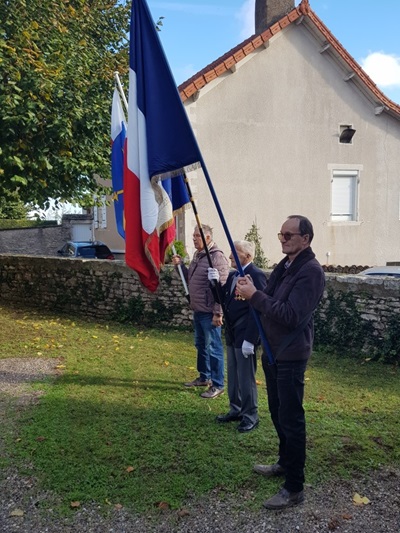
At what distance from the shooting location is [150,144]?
179 inches

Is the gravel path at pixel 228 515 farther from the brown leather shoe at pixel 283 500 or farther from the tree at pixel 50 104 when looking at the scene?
the tree at pixel 50 104

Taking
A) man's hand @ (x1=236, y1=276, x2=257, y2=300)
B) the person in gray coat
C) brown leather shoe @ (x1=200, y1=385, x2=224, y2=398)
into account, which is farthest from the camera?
brown leather shoe @ (x1=200, y1=385, x2=224, y2=398)

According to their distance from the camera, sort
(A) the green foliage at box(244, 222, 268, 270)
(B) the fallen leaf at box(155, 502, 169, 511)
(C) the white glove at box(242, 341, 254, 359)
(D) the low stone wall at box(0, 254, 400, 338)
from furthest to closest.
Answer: (A) the green foliage at box(244, 222, 268, 270)
(D) the low stone wall at box(0, 254, 400, 338)
(C) the white glove at box(242, 341, 254, 359)
(B) the fallen leaf at box(155, 502, 169, 511)

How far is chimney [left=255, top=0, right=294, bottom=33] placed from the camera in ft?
Answer: 58.6

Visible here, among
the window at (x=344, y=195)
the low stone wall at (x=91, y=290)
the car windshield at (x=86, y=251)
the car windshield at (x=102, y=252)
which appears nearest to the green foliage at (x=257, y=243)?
the window at (x=344, y=195)

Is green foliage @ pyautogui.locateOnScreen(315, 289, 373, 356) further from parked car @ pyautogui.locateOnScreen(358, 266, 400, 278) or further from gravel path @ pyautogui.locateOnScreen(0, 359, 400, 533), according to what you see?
gravel path @ pyautogui.locateOnScreen(0, 359, 400, 533)

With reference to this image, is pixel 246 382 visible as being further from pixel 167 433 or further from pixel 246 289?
pixel 246 289

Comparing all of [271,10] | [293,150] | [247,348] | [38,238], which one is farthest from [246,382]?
[38,238]

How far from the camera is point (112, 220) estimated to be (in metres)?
23.2

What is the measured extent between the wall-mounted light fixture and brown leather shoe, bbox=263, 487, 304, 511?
655 inches

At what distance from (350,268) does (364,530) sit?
1446 centimetres

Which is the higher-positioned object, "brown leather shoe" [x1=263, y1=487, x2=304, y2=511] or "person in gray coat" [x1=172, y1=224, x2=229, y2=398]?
"person in gray coat" [x1=172, y1=224, x2=229, y2=398]

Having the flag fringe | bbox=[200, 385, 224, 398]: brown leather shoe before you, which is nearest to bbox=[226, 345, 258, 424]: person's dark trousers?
bbox=[200, 385, 224, 398]: brown leather shoe

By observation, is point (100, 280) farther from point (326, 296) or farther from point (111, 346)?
point (326, 296)
